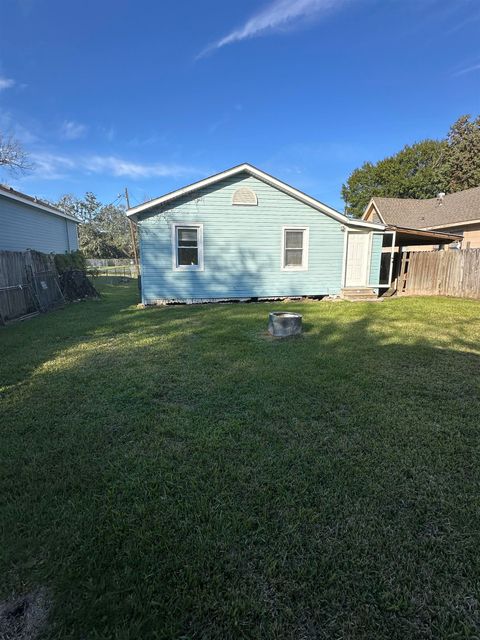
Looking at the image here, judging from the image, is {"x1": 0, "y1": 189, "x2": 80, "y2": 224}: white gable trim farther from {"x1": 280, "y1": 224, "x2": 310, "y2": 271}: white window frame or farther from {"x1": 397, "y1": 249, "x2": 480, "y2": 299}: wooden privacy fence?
{"x1": 397, "y1": 249, "x2": 480, "y2": 299}: wooden privacy fence

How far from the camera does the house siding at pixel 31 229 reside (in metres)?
12.7

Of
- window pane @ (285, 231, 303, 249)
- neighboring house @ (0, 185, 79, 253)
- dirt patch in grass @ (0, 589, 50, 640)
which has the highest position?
neighboring house @ (0, 185, 79, 253)

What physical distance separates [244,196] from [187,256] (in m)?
2.60

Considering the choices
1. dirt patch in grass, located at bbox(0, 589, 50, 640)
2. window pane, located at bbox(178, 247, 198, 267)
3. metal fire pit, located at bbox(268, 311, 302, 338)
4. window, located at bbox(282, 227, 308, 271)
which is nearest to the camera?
dirt patch in grass, located at bbox(0, 589, 50, 640)

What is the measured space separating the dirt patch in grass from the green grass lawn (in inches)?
1.7

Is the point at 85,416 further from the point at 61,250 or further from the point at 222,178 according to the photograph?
the point at 61,250

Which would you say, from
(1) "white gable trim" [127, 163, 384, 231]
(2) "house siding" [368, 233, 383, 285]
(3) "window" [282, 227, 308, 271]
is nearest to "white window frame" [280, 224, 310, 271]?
(3) "window" [282, 227, 308, 271]

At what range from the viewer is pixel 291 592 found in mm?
1609

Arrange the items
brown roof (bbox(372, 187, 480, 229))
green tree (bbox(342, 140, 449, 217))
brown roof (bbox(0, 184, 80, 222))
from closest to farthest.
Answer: brown roof (bbox(0, 184, 80, 222)) → brown roof (bbox(372, 187, 480, 229)) → green tree (bbox(342, 140, 449, 217))

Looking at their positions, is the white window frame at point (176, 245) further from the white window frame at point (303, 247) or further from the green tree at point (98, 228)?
the green tree at point (98, 228)

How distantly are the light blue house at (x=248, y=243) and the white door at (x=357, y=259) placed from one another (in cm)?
3

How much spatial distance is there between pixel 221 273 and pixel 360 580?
385 inches

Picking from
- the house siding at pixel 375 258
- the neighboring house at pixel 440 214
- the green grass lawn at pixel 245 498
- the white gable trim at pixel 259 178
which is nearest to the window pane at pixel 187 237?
the white gable trim at pixel 259 178

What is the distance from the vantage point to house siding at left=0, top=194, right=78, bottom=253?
12.7 m
